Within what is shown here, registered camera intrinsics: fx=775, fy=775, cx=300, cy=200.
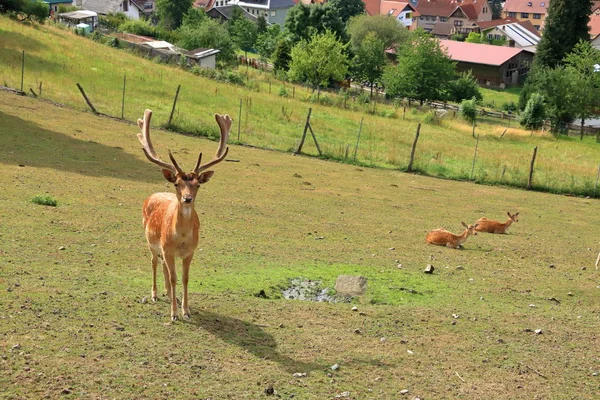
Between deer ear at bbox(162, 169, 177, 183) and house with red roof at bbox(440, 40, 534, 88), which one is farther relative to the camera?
house with red roof at bbox(440, 40, 534, 88)

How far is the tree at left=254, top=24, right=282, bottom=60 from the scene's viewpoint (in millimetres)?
94000

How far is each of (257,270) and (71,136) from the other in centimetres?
1629

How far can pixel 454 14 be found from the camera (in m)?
144

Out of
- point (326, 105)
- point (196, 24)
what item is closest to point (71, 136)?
point (326, 105)

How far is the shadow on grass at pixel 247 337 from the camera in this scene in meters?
9.97

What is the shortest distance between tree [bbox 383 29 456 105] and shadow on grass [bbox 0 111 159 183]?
158 feet

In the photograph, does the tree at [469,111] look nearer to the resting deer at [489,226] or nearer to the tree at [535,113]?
the tree at [535,113]

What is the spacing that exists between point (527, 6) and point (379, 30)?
204 feet

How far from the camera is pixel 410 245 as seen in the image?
18.8 metres

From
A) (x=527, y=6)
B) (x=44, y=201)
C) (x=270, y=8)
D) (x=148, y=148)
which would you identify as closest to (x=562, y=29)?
(x=270, y=8)

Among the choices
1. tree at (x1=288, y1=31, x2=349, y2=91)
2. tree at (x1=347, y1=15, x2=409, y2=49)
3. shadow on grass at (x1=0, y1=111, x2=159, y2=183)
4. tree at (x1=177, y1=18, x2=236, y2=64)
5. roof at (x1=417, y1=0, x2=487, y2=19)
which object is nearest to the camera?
shadow on grass at (x1=0, y1=111, x2=159, y2=183)

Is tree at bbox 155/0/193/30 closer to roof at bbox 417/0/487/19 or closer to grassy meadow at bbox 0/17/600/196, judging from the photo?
grassy meadow at bbox 0/17/600/196

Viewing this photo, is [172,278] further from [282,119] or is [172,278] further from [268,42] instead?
[268,42]

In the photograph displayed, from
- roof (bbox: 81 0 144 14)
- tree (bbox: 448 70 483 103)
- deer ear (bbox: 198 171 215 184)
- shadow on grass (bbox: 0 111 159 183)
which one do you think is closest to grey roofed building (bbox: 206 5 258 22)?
roof (bbox: 81 0 144 14)
